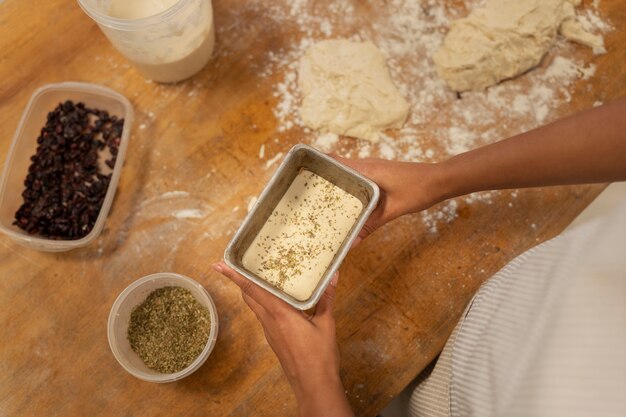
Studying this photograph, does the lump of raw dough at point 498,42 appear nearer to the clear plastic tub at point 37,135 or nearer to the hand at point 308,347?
the hand at point 308,347

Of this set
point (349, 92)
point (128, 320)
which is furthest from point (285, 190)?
point (128, 320)

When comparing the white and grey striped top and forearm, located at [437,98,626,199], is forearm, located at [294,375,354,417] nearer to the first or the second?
the white and grey striped top

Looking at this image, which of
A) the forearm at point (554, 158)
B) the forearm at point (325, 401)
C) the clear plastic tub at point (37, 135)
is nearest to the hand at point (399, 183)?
the forearm at point (554, 158)

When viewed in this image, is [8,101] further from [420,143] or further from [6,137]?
[420,143]

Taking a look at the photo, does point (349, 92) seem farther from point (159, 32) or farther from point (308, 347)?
point (308, 347)

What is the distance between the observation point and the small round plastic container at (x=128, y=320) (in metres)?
0.99

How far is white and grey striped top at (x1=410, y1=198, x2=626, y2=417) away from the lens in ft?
1.99

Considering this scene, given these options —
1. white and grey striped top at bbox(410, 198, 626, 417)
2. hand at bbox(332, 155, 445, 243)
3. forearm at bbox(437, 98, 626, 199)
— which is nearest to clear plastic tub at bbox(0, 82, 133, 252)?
hand at bbox(332, 155, 445, 243)

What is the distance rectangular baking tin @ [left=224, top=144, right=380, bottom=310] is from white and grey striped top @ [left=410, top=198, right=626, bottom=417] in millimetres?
304

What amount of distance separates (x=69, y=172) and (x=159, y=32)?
415 millimetres

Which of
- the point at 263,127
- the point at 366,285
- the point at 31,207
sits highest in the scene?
the point at 263,127

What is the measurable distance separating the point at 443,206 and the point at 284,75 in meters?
0.51

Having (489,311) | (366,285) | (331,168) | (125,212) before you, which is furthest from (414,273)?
(125,212)

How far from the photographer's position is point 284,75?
1203 millimetres
